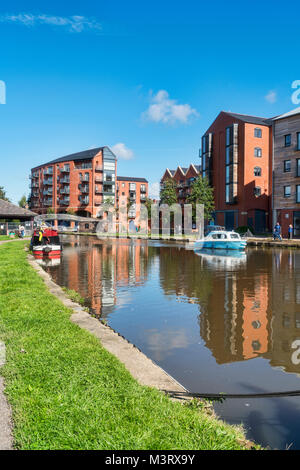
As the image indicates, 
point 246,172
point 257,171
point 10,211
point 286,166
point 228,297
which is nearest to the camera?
point 228,297

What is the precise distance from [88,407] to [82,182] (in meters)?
92.3

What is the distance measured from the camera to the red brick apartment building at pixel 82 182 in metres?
91.0

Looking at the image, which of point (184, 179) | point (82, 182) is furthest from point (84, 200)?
point (184, 179)

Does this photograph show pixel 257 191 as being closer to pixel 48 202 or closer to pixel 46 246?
pixel 46 246

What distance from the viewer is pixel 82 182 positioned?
92.7 metres

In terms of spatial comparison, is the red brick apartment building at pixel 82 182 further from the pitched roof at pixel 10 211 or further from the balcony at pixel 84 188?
the pitched roof at pixel 10 211

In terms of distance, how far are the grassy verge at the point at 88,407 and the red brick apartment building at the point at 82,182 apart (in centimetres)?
8320

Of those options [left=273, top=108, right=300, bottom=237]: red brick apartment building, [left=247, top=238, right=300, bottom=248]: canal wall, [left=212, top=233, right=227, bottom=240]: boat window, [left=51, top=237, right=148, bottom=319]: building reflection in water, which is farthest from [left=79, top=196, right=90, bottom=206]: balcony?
[left=51, top=237, right=148, bottom=319]: building reflection in water

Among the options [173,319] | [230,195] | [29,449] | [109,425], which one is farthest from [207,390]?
[230,195]

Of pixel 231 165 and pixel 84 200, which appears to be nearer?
pixel 231 165

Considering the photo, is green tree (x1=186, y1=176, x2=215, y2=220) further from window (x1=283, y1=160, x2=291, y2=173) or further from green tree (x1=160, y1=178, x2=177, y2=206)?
window (x1=283, y1=160, x2=291, y2=173)

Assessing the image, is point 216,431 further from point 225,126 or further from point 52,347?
point 225,126

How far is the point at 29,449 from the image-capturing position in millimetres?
2910

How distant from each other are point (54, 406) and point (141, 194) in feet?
372
